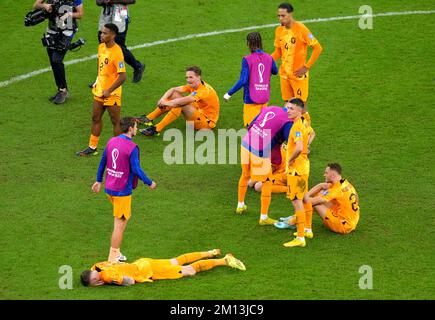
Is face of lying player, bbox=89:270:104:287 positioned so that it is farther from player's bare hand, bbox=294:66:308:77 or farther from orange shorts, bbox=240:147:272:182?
player's bare hand, bbox=294:66:308:77

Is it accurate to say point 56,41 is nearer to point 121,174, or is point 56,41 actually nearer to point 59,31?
point 59,31

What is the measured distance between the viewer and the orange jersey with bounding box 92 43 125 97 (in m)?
17.3

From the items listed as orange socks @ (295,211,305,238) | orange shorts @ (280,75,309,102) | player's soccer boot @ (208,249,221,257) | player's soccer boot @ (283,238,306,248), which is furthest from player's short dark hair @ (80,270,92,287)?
orange shorts @ (280,75,309,102)

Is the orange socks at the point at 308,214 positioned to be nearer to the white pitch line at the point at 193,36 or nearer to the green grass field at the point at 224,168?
the green grass field at the point at 224,168

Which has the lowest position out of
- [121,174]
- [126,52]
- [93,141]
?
[121,174]

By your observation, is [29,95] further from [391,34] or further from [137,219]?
[391,34]

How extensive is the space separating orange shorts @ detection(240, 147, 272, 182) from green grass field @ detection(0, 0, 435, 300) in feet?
2.35

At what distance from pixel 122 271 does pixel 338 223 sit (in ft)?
11.3

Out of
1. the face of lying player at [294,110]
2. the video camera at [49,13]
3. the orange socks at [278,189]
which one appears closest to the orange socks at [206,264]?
the face of lying player at [294,110]

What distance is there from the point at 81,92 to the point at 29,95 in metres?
1.03

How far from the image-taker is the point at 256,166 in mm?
15328

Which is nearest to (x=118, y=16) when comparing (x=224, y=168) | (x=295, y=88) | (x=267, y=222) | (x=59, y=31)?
(x=59, y=31)

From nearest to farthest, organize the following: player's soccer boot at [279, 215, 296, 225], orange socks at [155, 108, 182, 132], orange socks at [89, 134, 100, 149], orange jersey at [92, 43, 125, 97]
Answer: player's soccer boot at [279, 215, 296, 225]
orange jersey at [92, 43, 125, 97]
orange socks at [89, 134, 100, 149]
orange socks at [155, 108, 182, 132]

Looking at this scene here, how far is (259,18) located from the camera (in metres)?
23.5
